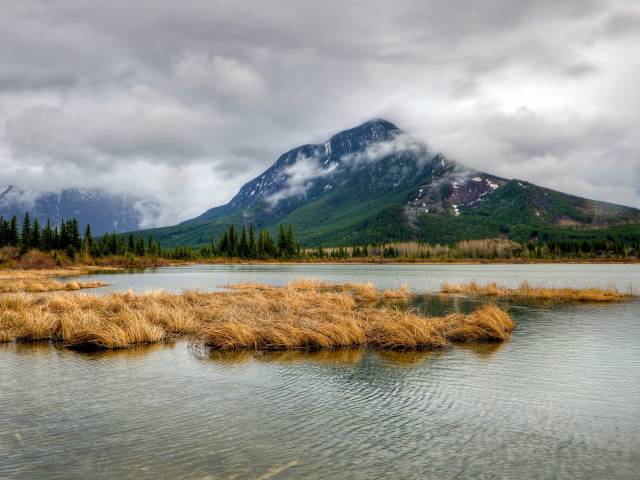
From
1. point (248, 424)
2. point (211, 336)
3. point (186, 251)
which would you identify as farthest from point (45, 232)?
point (248, 424)

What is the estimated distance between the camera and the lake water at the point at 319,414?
23.1 ft

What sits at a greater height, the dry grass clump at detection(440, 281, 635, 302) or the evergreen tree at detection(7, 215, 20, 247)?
the evergreen tree at detection(7, 215, 20, 247)

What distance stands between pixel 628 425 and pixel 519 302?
26.6 meters

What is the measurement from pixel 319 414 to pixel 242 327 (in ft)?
27.7

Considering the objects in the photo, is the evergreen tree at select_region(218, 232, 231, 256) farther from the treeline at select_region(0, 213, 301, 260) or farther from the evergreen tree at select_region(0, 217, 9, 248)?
the evergreen tree at select_region(0, 217, 9, 248)

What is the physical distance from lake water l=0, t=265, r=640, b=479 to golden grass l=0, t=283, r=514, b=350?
1074 mm

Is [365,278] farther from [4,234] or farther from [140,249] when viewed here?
[140,249]

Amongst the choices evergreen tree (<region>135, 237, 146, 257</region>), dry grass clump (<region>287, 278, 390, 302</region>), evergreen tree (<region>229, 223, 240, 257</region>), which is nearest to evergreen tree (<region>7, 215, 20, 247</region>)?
evergreen tree (<region>135, 237, 146, 257</region>)

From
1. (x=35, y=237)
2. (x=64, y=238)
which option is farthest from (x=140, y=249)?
(x=35, y=237)

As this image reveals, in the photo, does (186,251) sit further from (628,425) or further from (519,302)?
(628,425)

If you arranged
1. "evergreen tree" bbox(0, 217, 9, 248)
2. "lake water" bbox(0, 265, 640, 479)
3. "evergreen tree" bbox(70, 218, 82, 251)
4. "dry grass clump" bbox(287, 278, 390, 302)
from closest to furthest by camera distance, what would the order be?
"lake water" bbox(0, 265, 640, 479)
"dry grass clump" bbox(287, 278, 390, 302)
"evergreen tree" bbox(0, 217, 9, 248)
"evergreen tree" bbox(70, 218, 82, 251)

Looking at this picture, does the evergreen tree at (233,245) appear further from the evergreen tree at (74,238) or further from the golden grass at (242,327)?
the golden grass at (242,327)

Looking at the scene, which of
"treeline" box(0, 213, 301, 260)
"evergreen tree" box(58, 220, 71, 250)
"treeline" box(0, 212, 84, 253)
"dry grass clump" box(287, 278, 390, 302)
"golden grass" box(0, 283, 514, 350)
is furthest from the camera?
"evergreen tree" box(58, 220, 71, 250)

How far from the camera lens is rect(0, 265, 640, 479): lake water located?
704cm
